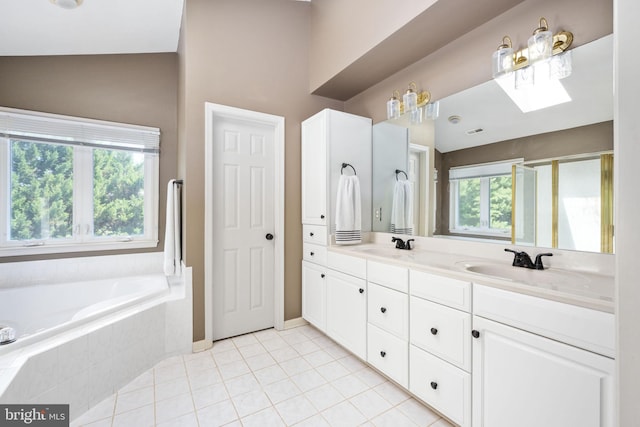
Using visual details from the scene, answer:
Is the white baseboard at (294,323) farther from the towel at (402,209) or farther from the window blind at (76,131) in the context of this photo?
the window blind at (76,131)

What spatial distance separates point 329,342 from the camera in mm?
2529

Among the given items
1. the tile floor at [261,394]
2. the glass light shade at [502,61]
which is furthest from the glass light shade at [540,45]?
the tile floor at [261,394]

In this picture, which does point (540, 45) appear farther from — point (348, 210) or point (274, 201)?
point (274, 201)

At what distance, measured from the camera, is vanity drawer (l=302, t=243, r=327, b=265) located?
2.53 m

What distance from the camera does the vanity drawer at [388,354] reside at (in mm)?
1703

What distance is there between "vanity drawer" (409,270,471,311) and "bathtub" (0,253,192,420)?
1810 millimetres

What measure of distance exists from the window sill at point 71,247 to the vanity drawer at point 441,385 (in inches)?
111

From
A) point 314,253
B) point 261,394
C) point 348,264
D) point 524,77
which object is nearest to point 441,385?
point 348,264

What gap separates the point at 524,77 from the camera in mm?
1633

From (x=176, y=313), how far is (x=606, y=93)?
10.1ft

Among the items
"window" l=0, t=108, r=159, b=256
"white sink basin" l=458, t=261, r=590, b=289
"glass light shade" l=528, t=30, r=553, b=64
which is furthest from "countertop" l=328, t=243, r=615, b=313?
"window" l=0, t=108, r=159, b=256

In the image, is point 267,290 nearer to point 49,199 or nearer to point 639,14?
point 49,199

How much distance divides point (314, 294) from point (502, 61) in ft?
7.46

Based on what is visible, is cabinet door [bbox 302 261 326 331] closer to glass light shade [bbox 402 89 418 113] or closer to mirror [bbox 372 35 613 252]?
mirror [bbox 372 35 613 252]
